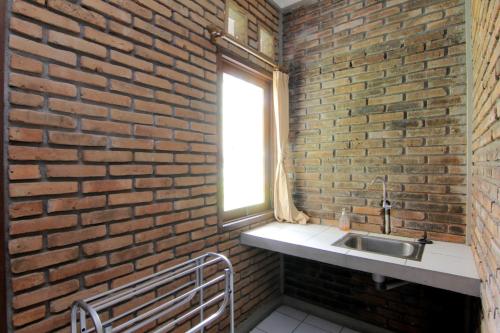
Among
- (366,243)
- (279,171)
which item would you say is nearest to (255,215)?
(279,171)

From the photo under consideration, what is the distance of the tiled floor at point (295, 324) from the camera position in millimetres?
2211

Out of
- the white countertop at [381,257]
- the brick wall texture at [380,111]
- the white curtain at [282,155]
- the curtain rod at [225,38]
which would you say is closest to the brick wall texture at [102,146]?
the curtain rod at [225,38]

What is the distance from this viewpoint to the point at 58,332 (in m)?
1.12

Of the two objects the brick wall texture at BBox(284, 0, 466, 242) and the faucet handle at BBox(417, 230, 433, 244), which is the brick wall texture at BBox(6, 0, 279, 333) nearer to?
the brick wall texture at BBox(284, 0, 466, 242)

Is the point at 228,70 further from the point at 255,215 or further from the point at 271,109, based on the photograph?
the point at 255,215

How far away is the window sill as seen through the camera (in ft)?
6.81

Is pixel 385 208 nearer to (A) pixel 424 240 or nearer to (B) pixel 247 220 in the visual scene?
(A) pixel 424 240

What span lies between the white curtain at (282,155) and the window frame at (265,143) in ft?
0.37

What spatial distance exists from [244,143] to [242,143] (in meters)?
0.03

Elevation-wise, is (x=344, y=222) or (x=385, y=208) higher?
(x=385, y=208)

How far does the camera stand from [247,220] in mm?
2273

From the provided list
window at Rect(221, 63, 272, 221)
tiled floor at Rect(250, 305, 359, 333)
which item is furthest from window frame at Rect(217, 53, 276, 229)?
tiled floor at Rect(250, 305, 359, 333)

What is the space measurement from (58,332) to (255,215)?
5.29 feet

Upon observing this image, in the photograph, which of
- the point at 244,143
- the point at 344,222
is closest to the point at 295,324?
the point at 344,222
